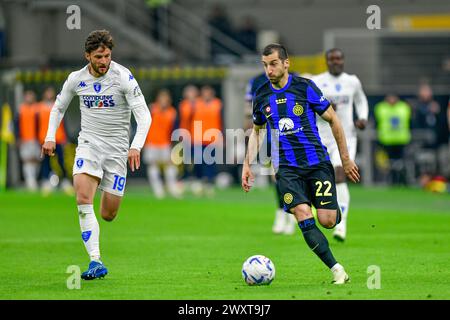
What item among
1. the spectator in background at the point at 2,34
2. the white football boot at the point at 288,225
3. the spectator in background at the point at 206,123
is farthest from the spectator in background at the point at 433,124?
the white football boot at the point at 288,225

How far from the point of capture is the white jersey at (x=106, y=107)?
12422mm

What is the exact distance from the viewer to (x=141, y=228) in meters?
19.6

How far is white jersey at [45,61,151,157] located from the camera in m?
12.4

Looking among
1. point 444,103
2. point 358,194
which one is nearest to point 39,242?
point 358,194

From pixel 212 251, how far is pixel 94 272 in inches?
142

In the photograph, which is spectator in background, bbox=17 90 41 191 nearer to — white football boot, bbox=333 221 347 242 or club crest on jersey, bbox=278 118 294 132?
white football boot, bbox=333 221 347 242

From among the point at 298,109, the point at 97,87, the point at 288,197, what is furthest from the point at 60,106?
the point at 288,197

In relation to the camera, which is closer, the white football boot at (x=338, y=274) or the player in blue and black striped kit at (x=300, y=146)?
the white football boot at (x=338, y=274)

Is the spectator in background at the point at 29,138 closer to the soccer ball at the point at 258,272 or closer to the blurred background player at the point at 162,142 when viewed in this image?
the blurred background player at the point at 162,142

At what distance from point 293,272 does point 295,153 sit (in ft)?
5.44

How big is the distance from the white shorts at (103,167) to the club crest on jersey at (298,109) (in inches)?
83.5

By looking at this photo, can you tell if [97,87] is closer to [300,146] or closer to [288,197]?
[300,146]

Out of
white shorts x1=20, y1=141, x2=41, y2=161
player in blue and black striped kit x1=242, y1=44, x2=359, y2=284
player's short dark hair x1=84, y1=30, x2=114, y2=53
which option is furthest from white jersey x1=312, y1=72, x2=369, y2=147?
white shorts x1=20, y1=141, x2=41, y2=161

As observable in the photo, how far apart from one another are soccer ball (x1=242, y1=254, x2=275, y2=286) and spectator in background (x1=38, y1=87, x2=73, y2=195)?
1894 cm
